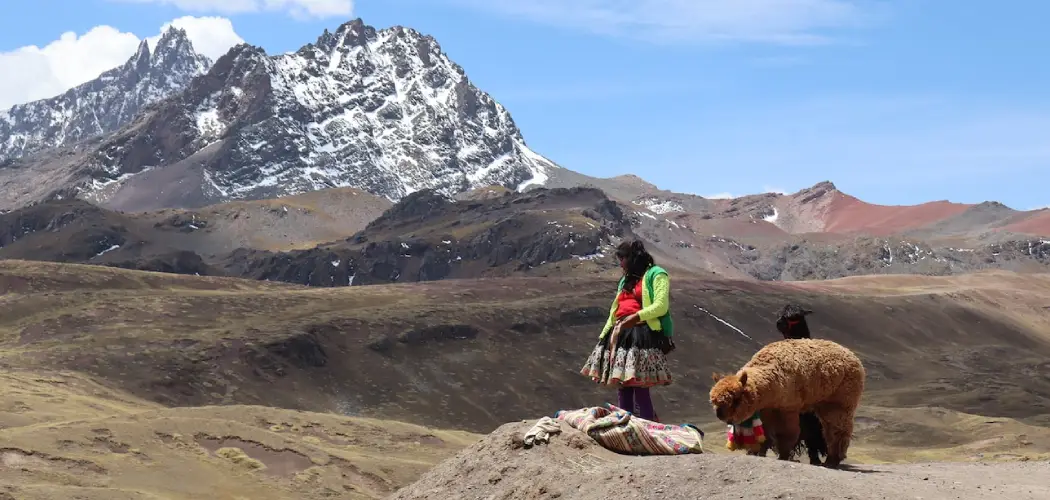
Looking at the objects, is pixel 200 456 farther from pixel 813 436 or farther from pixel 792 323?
pixel 813 436

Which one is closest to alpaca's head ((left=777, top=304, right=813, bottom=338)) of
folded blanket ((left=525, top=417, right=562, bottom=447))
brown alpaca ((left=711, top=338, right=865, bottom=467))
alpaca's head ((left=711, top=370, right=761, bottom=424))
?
brown alpaca ((left=711, top=338, right=865, bottom=467))

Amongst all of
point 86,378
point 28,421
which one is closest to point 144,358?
point 86,378

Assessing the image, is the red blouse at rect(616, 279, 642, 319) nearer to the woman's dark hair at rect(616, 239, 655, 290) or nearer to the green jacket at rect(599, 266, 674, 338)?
the woman's dark hair at rect(616, 239, 655, 290)

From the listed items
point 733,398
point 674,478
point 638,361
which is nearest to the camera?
point 674,478

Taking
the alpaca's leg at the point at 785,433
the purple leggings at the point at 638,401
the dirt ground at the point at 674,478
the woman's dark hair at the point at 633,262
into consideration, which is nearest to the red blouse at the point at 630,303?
the woman's dark hair at the point at 633,262

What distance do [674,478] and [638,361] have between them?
3251 millimetres

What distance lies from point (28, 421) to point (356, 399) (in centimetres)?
9421

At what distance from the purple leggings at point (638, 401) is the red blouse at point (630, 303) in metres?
1.28

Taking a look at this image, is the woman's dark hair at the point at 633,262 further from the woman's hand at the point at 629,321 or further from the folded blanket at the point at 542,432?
the folded blanket at the point at 542,432

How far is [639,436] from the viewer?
20.5 metres

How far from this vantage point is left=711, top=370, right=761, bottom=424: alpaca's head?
19391 mm

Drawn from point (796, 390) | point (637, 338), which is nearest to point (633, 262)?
point (637, 338)

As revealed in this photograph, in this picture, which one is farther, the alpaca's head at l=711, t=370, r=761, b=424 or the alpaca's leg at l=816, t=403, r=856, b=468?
the alpaca's leg at l=816, t=403, r=856, b=468

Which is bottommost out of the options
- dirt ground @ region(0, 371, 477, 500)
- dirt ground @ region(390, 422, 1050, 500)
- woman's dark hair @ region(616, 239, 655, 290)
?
dirt ground @ region(0, 371, 477, 500)
